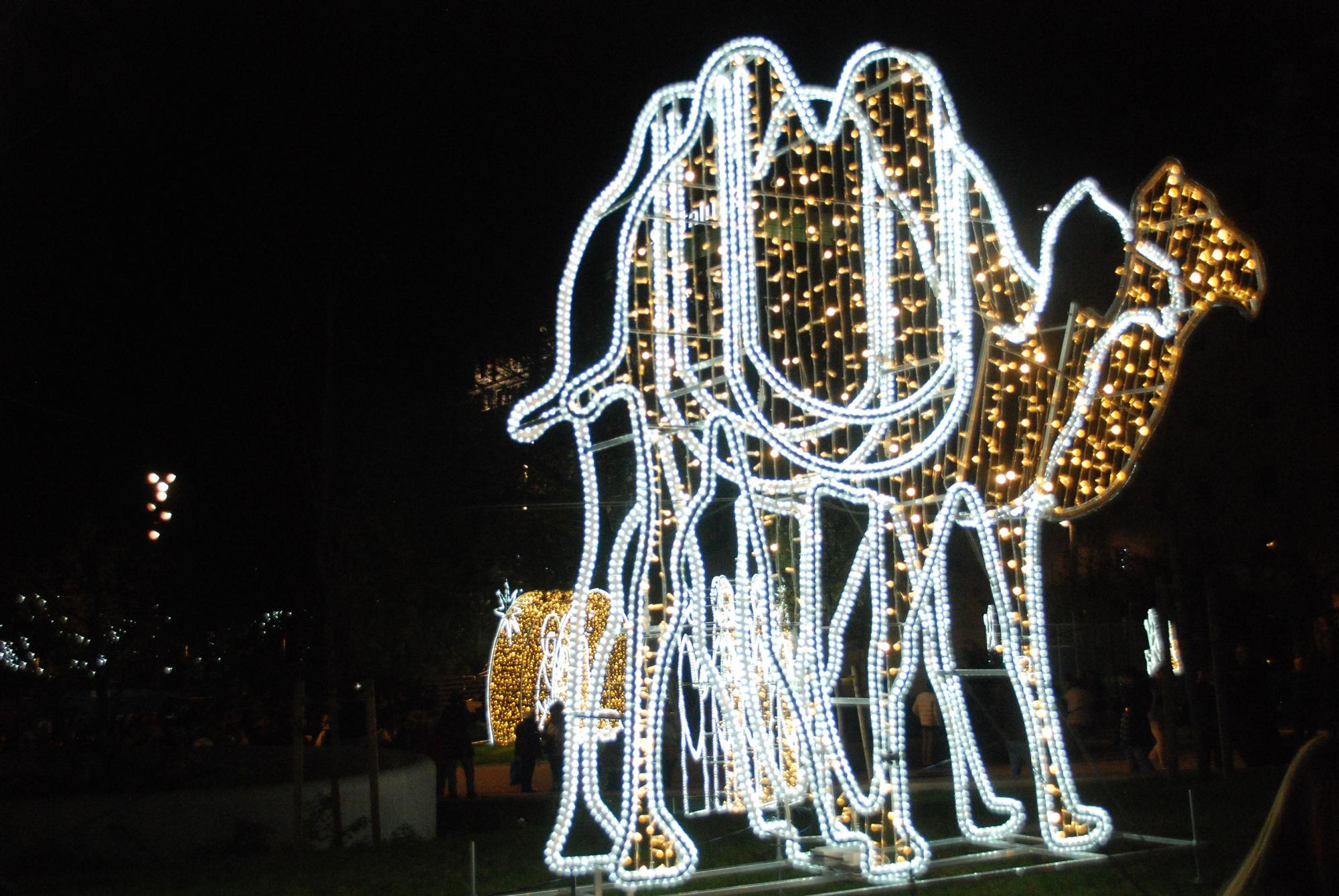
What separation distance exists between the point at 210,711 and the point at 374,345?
465 centimetres

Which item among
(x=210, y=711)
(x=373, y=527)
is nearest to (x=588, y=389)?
(x=373, y=527)

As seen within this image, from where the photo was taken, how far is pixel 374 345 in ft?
51.0

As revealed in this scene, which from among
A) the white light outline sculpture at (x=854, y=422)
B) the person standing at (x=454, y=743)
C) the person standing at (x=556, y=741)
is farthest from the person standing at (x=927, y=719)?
the white light outline sculpture at (x=854, y=422)

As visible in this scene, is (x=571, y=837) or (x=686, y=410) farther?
(x=571, y=837)

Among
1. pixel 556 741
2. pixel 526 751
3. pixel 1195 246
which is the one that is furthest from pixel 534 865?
pixel 526 751

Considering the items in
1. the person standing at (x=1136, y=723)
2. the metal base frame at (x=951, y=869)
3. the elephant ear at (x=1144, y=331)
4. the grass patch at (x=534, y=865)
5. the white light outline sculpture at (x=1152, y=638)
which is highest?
the elephant ear at (x=1144, y=331)

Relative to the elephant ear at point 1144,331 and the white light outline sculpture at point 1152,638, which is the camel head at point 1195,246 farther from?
the white light outline sculpture at point 1152,638

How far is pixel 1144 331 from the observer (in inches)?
337

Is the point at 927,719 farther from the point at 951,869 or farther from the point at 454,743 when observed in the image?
the point at 951,869

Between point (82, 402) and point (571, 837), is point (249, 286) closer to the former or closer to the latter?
point (82, 402)

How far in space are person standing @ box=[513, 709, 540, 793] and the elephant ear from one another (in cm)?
896

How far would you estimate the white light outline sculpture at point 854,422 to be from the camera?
7.07m

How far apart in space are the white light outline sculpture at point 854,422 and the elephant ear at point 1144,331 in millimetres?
20

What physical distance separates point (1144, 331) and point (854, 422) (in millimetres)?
2332
